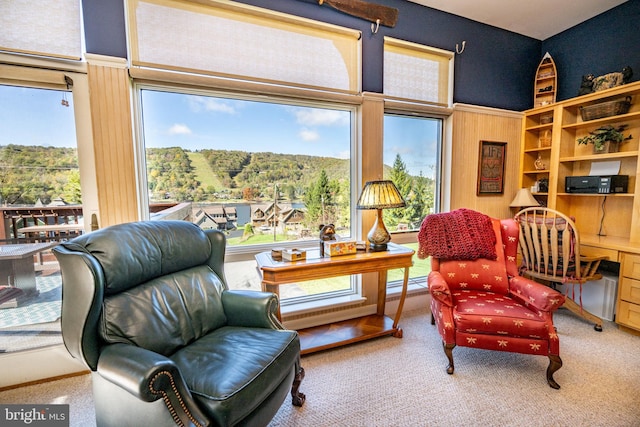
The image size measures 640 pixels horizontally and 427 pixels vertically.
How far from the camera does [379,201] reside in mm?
2068

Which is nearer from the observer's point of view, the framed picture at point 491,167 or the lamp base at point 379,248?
the lamp base at point 379,248

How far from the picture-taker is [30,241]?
1826 mm

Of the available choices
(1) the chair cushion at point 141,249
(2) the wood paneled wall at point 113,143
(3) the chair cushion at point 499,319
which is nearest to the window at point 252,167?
(2) the wood paneled wall at point 113,143

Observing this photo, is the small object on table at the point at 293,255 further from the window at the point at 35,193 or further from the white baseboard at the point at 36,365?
the white baseboard at the point at 36,365

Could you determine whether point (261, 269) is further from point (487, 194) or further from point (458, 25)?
point (458, 25)

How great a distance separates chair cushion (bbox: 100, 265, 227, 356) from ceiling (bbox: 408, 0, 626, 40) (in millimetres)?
3046

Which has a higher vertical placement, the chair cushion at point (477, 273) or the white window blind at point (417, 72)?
the white window blind at point (417, 72)

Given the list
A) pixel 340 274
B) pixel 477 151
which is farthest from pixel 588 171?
pixel 340 274

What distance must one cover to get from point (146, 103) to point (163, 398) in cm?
192

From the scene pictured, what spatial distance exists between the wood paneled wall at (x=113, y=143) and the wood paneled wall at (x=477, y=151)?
9.51ft

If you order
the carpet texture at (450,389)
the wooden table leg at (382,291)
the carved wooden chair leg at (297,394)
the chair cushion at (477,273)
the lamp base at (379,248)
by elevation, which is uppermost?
the lamp base at (379,248)

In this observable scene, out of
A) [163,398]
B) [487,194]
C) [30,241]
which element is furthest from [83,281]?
[487,194]

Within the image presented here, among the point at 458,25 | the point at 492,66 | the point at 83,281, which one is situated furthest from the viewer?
the point at 492,66

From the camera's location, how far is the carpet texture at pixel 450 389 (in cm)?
149
